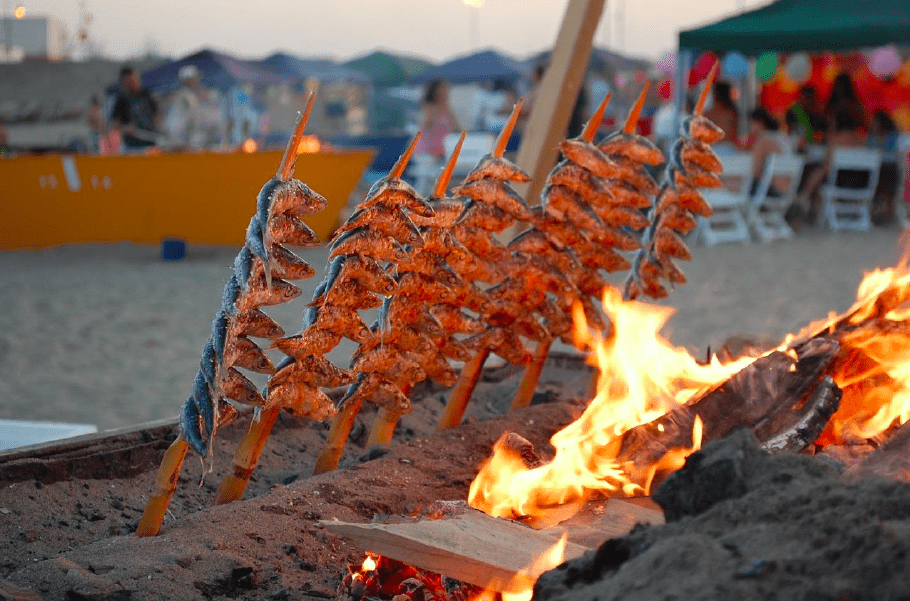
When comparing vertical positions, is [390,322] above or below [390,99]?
above

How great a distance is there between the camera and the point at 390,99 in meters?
33.0

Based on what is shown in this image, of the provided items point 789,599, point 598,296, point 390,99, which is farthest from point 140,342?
point 390,99

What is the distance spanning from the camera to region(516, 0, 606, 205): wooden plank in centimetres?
407

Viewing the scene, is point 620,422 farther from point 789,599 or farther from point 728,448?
point 789,599

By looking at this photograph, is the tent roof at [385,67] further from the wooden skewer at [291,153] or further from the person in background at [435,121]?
the wooden skewer at [291,153]

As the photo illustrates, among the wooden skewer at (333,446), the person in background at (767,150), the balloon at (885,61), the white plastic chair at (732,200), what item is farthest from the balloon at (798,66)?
the wooden skewer at (333,446)

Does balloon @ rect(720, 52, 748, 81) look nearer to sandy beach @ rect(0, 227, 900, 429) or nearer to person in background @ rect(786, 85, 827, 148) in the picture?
person in background @ rect(786, 85, 827, 148)

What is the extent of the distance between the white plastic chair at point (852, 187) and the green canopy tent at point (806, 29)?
239cm

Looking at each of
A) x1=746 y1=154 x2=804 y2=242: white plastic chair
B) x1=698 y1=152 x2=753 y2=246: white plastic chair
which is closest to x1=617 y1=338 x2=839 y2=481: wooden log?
x1=698 y1=152 x2=753 y2=246: white plastic chair

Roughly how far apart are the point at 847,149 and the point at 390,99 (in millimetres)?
20811

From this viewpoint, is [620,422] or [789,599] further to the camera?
[620,422]

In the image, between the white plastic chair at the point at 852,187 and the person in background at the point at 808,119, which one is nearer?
the white plastic chair at the point at 852,187

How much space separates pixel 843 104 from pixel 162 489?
1466cm

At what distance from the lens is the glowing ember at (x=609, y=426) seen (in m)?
2.51
